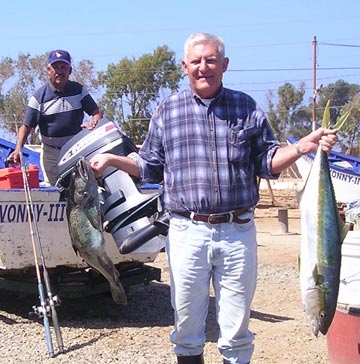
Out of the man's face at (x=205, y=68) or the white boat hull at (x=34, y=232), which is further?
the white boat hull at (x=34, y=232)

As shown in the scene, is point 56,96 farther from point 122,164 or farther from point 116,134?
point 122,164

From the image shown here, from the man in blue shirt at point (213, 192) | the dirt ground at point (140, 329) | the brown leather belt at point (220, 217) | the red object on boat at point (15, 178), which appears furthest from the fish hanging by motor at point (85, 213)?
the red object on boat at point (15, 178)

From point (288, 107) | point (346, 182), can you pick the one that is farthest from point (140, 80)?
point (346, 182)

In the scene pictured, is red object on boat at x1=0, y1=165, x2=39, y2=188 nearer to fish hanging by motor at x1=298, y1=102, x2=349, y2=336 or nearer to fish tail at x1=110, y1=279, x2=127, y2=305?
fish tail at x1=110, y1=279, x2=127, y2=305

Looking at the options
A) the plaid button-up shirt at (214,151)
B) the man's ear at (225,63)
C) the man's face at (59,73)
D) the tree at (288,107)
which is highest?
the man's ear at (225,63)

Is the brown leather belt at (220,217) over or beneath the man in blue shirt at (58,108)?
beneath

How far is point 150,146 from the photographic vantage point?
423cm

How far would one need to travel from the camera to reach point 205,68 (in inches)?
153

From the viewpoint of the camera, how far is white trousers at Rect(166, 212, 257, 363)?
3.93 meters

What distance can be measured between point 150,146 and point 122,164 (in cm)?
20

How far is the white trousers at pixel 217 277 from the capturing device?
12.9ft

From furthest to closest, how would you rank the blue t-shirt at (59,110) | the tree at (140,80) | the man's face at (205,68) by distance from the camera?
1. the tree at (140,80)
2. the blue t-shirt at (59,110)
3. the man's face at (205,68)

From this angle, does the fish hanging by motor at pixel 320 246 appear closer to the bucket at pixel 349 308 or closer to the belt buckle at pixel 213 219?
the belt buckle at pixel 213 219

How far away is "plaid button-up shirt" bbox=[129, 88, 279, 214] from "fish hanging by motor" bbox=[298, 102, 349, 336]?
0.36m
